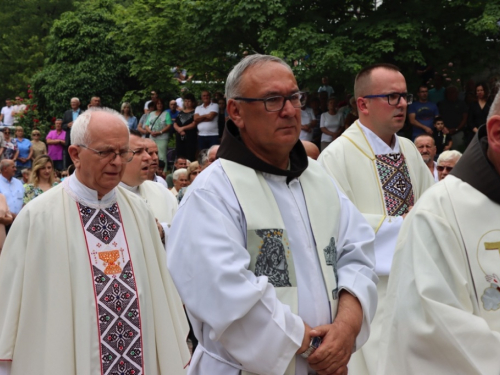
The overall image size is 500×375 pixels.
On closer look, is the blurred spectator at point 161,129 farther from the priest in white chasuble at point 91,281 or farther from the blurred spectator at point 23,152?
the priest in white chasuble at point 91,281

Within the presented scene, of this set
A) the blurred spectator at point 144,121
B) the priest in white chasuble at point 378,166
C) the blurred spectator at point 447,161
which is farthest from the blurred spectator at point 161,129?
the priest in white chasuble at point 378,166

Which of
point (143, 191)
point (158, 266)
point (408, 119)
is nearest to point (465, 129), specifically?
point (408, 119)

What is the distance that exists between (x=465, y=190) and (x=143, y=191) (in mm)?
3695

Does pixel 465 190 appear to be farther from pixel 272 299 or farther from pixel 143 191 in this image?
pixel 143 191

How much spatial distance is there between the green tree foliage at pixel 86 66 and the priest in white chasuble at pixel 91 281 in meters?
23.8

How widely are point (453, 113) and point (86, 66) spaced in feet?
55.4

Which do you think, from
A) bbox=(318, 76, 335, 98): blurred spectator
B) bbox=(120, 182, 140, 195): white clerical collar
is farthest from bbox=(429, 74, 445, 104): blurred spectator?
bbox=(120, 182, 140, 195): white clerical collar

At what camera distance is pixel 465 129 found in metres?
15.6

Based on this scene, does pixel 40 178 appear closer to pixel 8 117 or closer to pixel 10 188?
pixel 10 188

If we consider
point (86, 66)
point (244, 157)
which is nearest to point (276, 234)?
point (244, 157)

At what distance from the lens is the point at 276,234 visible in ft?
11.3

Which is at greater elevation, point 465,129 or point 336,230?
point 336,230

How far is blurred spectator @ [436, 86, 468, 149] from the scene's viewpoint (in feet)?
50.2

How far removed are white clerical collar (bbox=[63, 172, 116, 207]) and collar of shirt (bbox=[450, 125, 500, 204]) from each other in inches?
100
